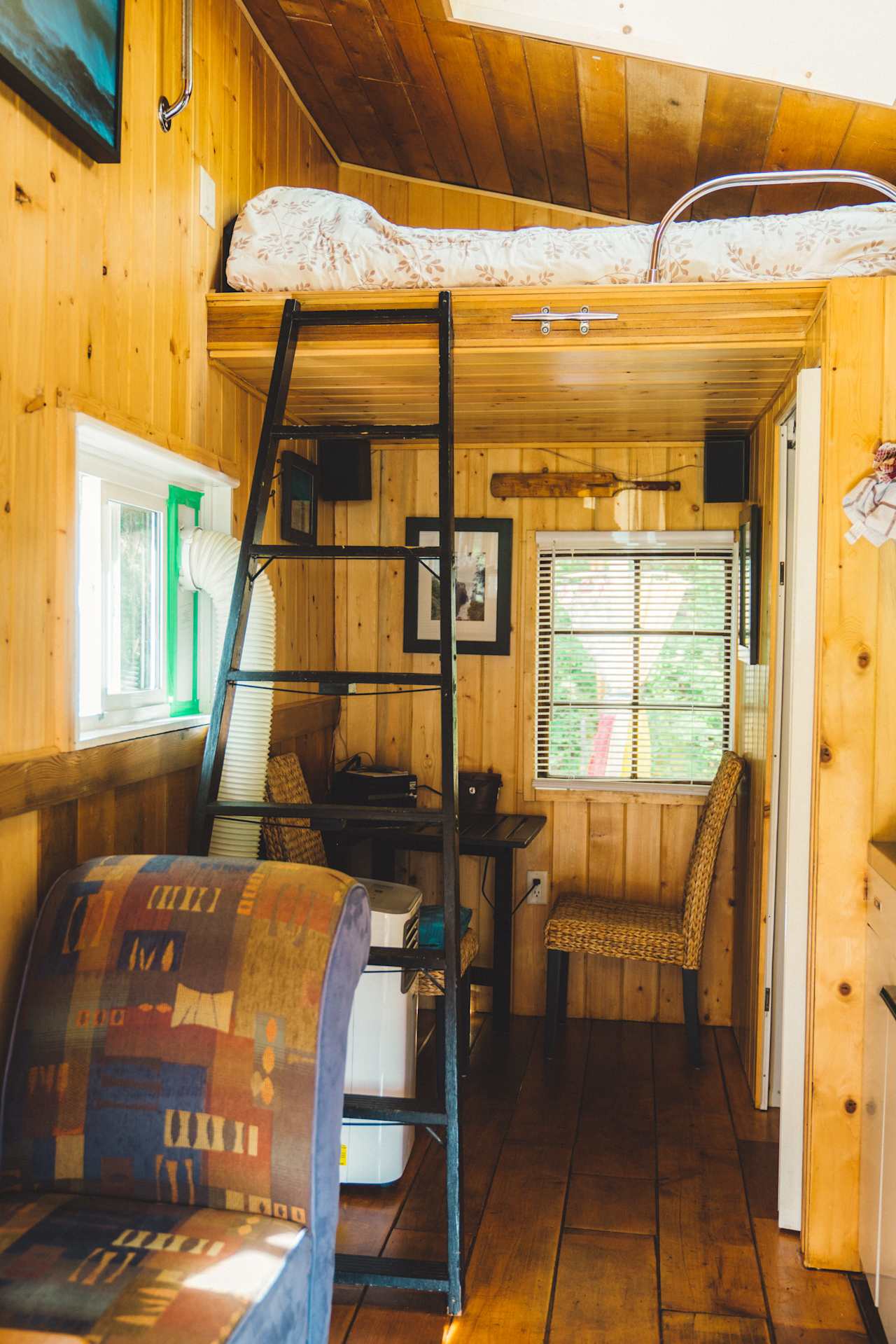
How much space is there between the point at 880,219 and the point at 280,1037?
7.41ft

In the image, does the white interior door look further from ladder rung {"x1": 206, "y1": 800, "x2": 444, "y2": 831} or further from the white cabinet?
→ ladder rung {"x1": 206, "y1": 800, "x2": 444, "y2": 831}

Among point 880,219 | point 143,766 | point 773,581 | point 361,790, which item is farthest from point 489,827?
point 880,219

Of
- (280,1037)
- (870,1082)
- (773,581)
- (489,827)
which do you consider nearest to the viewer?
(280,1037)

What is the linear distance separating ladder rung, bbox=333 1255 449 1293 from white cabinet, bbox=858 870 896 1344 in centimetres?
87

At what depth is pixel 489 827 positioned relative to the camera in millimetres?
3766

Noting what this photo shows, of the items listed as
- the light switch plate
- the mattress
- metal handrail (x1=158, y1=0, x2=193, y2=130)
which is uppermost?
metal handrail (x1=158, y1=0, x2=193, y2=130)

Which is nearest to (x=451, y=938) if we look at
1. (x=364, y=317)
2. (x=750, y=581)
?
(x=364, y=317)

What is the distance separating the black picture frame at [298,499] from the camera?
11.7ft

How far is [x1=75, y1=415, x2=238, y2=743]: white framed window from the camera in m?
2.35

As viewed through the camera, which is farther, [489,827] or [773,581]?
[489,827]

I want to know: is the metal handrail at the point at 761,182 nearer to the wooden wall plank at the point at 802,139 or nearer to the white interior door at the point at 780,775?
the wooden wall plank at the point at 802,139

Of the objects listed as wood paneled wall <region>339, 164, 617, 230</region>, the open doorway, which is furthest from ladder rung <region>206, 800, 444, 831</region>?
wood paneled wall <region>339, 164, 617, 230</region>

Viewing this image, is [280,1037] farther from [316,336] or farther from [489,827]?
[489,827]

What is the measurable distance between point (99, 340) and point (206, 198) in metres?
0.78
